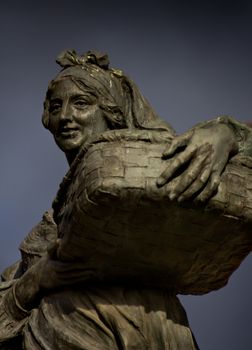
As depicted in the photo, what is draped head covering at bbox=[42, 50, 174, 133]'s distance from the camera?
417 centimetres

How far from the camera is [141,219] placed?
341 centimetres

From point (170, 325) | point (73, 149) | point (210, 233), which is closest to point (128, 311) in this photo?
point (170, 325)

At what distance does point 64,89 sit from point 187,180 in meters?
1.04

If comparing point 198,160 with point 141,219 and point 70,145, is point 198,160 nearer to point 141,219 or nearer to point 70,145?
point 141,219

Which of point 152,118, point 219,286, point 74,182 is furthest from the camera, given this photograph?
point 152,118

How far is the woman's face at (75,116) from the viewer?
13.5 ft

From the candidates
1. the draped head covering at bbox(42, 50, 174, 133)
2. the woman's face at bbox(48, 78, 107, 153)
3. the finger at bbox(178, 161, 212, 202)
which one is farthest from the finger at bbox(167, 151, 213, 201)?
the woman's face at bbox(48, 78, 107, 153)

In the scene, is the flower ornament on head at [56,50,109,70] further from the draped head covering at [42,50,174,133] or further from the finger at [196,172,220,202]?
the finger at [196,172,220,202]

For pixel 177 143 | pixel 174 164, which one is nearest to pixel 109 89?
pixel 177 143

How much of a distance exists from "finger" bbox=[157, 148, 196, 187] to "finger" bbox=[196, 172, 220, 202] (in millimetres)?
113

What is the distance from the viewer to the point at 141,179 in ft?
11.0

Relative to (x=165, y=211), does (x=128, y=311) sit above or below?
below

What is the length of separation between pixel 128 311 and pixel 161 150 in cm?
67

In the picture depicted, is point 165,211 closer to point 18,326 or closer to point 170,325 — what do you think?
point 170,325
